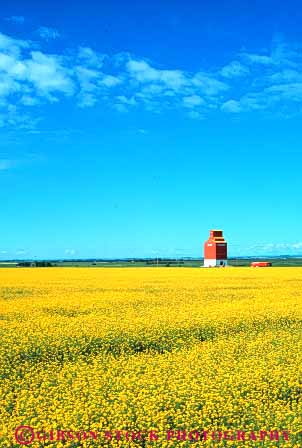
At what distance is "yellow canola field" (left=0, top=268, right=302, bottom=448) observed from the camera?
712 cm

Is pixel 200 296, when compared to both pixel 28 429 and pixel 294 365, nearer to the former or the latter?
pixel 294 365

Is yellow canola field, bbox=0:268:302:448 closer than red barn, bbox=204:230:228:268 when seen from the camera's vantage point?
Yes

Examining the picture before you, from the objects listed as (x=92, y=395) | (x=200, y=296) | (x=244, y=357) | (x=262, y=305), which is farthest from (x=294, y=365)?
(x=200, y=296)

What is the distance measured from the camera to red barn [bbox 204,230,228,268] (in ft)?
293

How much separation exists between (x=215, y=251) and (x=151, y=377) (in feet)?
264

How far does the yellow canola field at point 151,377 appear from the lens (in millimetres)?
7117

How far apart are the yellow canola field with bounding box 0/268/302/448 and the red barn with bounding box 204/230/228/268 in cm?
7105

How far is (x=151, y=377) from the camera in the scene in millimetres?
9672

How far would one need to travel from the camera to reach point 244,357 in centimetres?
1138

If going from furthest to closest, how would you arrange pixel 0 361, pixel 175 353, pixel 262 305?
pixel 262 305
pixel 175 353
pixel 0 361

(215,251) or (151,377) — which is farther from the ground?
(215,251)

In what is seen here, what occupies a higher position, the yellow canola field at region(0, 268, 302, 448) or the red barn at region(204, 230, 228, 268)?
the red barn at region(204, 230, 228, 268)

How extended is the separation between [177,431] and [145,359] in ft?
14.0

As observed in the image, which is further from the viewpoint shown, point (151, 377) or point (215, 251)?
point (215, 251)
